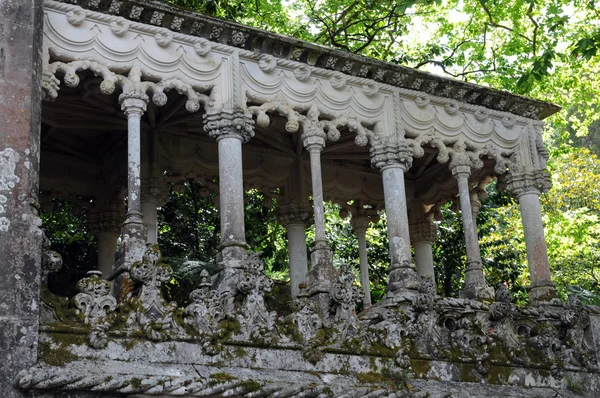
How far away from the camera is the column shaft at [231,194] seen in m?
14.1

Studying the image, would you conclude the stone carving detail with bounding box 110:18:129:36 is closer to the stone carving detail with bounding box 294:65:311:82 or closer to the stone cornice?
the stone cornice

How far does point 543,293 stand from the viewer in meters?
17.3

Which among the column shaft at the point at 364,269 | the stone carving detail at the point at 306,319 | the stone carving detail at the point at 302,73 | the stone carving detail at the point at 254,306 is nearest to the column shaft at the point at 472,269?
the column shaft at the point at 364,269

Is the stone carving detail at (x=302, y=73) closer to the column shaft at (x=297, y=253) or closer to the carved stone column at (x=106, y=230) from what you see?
the column shaft at (x=297, y=253)

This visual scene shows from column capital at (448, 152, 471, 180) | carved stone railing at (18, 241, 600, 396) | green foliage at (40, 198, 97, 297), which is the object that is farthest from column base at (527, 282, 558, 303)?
green foliage at (40, 198, 97, 297)

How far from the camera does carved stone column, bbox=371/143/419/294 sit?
15.6 m

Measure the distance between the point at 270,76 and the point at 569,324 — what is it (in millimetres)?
6618

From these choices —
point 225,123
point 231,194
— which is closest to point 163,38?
point 225,123

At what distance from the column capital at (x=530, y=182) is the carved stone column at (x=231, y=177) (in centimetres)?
606

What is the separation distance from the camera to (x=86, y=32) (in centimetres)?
1402

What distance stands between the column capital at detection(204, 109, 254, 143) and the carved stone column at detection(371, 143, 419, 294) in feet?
9.31

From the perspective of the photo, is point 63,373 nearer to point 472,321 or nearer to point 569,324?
point 472,321

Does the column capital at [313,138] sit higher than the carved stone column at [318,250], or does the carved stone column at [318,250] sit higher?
the column capital at [313,138]

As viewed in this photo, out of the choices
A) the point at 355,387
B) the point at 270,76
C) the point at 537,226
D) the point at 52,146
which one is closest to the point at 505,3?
the point at 537,226
